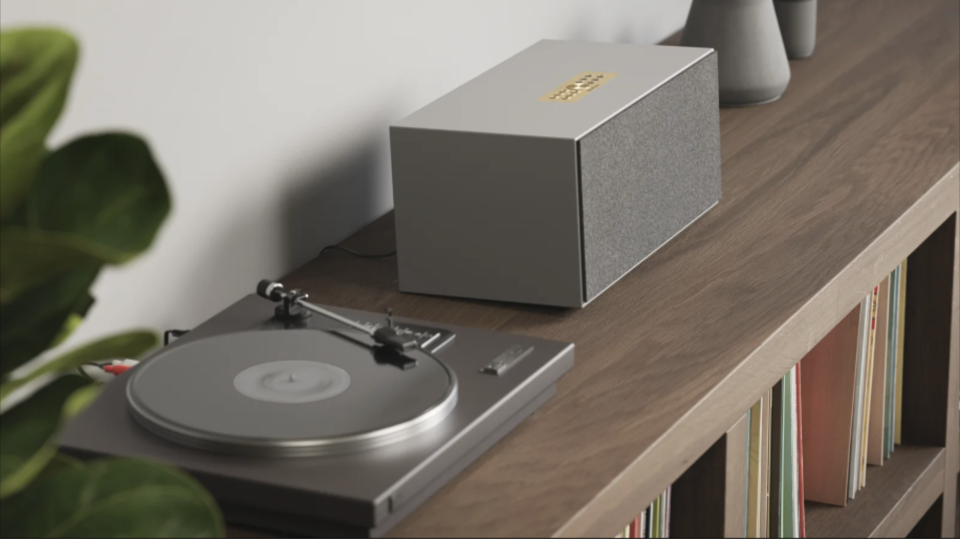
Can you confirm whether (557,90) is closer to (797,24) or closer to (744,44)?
(744,44)

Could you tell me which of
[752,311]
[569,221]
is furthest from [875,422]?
[569,221]

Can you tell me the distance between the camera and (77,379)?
53cm

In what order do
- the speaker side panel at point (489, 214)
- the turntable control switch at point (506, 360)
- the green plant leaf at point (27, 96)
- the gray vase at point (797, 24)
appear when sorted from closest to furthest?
the green plant leaf at point (27, 96), the turntable control switch at point (506, 360), the speaker side panel at point (489, 214), the gray vase at point (797, 24)

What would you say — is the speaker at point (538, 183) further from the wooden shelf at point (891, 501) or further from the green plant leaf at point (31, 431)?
the green plant leaf at point (31, 431)

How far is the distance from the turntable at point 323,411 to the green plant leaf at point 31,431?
0.66 ft

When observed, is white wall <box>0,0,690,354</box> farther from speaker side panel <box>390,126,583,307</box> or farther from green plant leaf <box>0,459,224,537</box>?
green plant leaf <box>0,459,224,537</box>

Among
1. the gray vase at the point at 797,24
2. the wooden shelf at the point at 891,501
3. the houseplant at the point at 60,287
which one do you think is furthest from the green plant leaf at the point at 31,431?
the gray vase at the point at 797,24

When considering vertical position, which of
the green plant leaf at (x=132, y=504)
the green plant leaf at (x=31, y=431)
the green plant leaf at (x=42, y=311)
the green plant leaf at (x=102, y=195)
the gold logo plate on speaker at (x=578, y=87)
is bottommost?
the gold logo plate on speaker at (x=578, y=87)

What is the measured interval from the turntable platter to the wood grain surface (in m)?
0.06

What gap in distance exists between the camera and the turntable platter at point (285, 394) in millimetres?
730

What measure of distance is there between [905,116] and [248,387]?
962mm

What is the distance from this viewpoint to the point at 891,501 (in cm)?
132

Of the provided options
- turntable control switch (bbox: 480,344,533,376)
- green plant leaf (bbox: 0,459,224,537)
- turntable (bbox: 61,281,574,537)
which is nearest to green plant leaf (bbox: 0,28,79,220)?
green plant leaf (bbox: 0,459,224,537)

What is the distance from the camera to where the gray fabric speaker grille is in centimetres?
102
